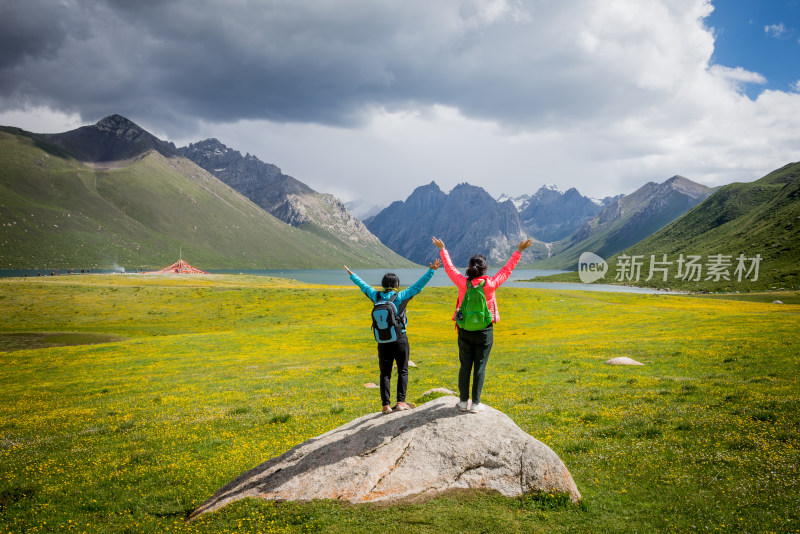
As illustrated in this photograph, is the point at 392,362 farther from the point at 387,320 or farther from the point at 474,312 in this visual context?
the point at 474,312

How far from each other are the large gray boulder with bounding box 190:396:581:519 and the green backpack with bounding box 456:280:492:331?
2.55m

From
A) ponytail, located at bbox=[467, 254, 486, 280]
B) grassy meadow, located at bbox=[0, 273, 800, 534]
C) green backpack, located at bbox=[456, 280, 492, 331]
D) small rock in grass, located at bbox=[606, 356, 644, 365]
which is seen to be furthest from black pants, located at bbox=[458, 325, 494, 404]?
small rock in grass, located at bbox=[606, 356, 644, 365]

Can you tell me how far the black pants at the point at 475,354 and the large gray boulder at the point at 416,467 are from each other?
2.49ft

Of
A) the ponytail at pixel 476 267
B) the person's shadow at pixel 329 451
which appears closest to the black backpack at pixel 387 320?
the person's shadow at pixel 329 451

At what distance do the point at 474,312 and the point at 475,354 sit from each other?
1.34 metres

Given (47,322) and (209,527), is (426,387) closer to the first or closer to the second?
(209,527)

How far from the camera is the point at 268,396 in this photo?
22.4 m

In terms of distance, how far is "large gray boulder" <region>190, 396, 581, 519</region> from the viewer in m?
9.02

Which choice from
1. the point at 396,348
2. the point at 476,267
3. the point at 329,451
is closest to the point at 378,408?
the point at 396,348

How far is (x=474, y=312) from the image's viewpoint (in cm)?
1041

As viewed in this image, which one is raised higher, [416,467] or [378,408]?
[416,467]

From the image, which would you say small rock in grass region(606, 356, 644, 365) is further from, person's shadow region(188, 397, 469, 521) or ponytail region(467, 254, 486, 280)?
ponytail region(467, 254, 486, 280)

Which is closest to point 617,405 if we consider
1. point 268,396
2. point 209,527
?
point 209,527

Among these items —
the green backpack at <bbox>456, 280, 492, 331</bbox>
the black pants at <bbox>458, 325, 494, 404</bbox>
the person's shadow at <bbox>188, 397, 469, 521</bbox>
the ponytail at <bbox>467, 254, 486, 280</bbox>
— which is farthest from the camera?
the ponytail at <bbox>467, 254, 486, 280</bbox>
